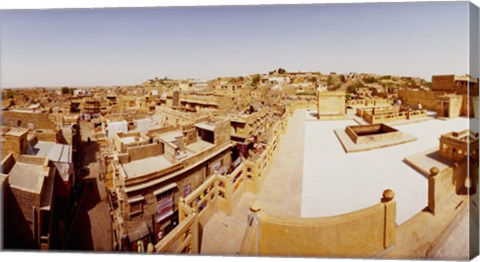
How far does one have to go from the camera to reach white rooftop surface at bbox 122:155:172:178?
13.7 ft

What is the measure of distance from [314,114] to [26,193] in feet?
18.1

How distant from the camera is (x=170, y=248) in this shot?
2900 millimetres

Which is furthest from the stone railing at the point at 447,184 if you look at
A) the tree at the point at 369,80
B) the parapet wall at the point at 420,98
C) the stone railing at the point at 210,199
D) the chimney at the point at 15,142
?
the chimney at the point at 15,142

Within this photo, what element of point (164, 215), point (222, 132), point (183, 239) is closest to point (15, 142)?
point (164, 215)

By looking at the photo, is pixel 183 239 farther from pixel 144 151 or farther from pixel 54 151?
pixel 54 151

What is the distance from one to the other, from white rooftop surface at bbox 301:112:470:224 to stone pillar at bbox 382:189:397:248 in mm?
224

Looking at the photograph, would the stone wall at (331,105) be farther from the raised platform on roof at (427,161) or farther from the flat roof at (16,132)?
the flat roof at (16,132)

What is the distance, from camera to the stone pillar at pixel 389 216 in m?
2.68

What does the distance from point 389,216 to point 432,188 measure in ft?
2.55

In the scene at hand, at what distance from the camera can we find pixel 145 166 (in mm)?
4422

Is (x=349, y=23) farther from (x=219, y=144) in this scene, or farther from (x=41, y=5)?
(x=41, y=5)

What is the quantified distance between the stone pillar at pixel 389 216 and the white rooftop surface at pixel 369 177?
224 millimetres

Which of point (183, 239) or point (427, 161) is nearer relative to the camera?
point (183, 239)

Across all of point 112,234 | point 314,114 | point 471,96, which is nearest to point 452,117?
point 471,96
